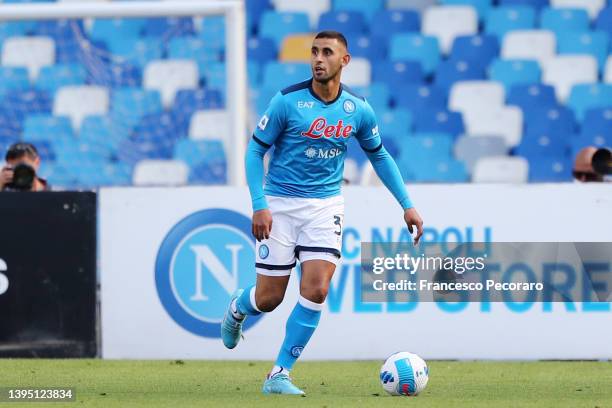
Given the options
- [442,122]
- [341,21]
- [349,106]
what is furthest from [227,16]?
[341,21]

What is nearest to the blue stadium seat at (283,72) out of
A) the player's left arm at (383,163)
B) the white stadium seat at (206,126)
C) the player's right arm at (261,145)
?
the white stadium seat at (206,126)

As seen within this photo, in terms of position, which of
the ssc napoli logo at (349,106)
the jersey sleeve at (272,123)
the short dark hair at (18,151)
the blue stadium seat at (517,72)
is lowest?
the short dark hair at (18,151)

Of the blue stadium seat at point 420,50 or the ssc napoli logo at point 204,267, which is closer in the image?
the ssc napoli logo at point 204,267

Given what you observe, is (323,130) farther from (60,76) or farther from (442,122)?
(442,122)

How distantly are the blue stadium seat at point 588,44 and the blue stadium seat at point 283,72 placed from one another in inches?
124

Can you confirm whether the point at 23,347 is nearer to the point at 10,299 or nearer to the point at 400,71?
the point at 10,299

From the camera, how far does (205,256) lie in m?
9.47

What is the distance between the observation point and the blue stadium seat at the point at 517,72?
49.1 feet

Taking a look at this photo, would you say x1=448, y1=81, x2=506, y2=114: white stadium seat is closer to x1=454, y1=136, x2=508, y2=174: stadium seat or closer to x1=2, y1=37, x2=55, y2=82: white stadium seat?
x1=454, y1=136, x2=508, y2=174: stadium seat

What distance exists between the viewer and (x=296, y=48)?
15.4 metres

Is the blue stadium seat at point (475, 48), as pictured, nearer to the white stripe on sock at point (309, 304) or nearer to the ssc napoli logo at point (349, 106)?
the ssc napoli logo at point (349, 106)

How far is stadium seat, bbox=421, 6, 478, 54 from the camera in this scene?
15648 mm

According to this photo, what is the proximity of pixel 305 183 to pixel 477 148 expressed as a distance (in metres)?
7.38

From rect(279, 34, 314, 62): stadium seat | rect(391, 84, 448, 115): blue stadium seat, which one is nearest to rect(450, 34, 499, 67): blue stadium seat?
rect(391, 84, 448, 115): blue stadium seat
